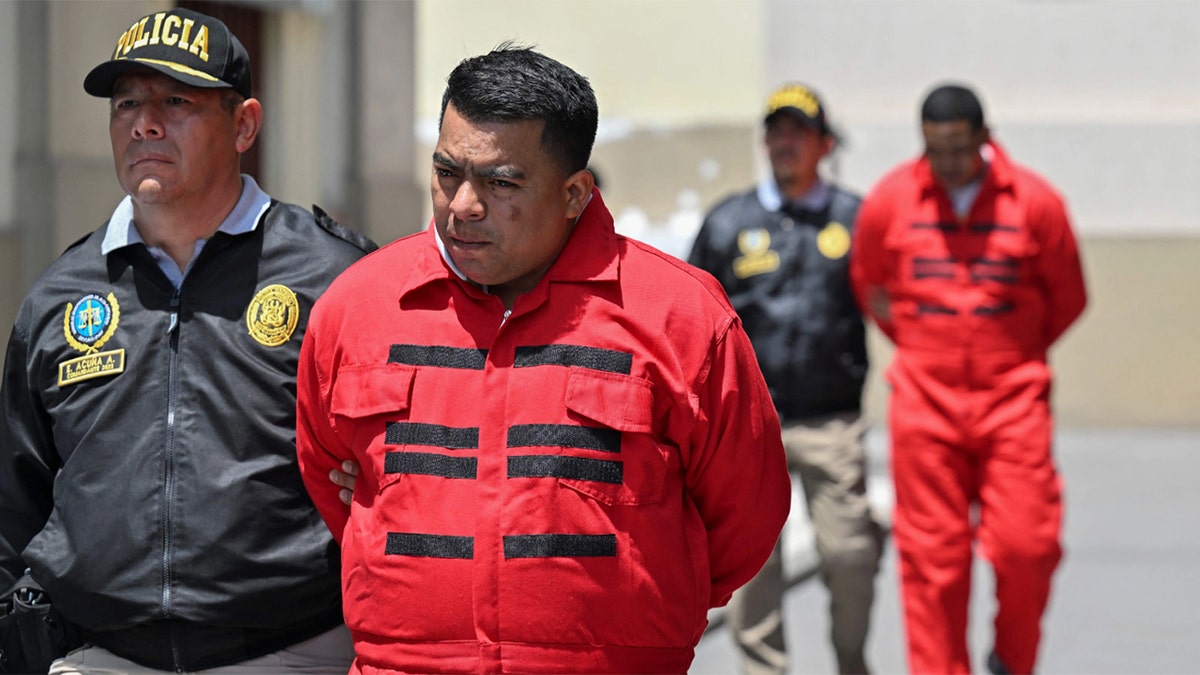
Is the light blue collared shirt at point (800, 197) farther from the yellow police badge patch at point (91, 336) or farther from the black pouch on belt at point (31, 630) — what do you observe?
the black pouch on belt at point (31, 630)

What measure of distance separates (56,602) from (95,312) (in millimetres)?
616

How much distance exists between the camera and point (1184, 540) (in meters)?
9.93

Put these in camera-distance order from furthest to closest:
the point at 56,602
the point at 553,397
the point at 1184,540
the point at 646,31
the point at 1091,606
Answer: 1. the point at 646,31
2. the point at 1184,540
3. the point at 1091,606
4. the point at 56,602
5. the point at 553,397

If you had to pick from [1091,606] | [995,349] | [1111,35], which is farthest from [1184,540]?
[1111,35]

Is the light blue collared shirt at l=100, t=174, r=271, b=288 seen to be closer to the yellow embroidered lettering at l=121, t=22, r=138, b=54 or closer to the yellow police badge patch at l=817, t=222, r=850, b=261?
the yellow embroidered lettering at l=121, t=22, r=138, b=54

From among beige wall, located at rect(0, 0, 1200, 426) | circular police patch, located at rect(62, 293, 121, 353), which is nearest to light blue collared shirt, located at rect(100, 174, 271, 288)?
circular police patch, located at rect(62, 293, 121, 353)

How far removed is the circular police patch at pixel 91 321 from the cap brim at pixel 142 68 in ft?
1.51

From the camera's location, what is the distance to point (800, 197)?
6.57 m

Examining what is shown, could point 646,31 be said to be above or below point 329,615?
above

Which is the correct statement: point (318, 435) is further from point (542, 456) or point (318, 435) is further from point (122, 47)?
point (122, 47)

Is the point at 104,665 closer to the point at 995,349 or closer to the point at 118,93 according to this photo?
the point at 118,93

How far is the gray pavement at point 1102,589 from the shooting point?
7164mm

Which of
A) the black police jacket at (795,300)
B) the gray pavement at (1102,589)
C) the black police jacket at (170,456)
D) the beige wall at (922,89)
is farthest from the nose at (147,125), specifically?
the beige wall at (922,89)

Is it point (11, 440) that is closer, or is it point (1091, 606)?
point (11, 440)
